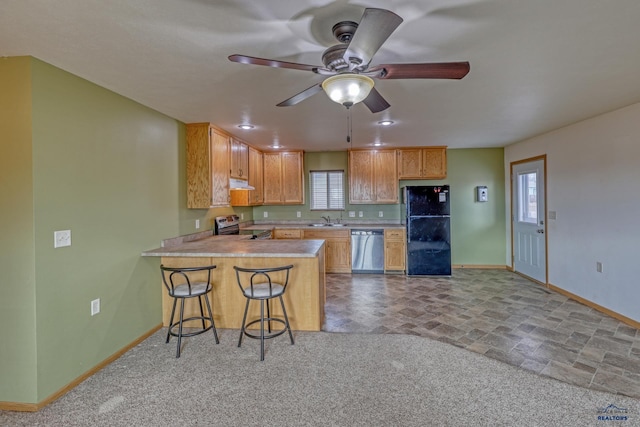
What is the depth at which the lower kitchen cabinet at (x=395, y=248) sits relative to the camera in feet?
18.6

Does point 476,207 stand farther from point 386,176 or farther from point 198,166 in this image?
point 198,166

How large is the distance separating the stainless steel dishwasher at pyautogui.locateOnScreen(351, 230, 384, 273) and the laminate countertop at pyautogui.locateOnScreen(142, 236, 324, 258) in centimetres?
220

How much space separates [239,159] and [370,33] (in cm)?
379

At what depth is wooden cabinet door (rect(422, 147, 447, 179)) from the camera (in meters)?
5.77

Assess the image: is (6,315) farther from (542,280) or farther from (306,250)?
(542,280)

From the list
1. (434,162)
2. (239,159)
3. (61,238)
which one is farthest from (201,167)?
(434,162)

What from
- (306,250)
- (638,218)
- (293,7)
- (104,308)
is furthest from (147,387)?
(638,218)

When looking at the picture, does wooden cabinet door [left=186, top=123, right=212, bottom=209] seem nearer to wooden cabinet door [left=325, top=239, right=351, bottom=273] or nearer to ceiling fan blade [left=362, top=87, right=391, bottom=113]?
ceiling fan blade [left=362, top=87, right=391, bottom=113]

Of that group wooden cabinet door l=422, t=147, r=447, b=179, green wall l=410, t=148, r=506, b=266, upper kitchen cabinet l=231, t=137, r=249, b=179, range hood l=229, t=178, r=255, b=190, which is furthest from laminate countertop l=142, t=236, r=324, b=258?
green wall l=410, t=148, r=506, b=266

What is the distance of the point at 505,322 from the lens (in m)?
3.46

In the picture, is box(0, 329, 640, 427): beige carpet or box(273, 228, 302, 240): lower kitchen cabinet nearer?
box(0, 329, 640, 427): beige carpet

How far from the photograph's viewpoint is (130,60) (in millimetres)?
2148

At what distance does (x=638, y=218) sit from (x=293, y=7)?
4167mm

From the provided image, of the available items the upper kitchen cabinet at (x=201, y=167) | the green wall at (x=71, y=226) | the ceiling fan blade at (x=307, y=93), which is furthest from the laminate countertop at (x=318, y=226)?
the ceiling fan blade at (x=307, y=93)
